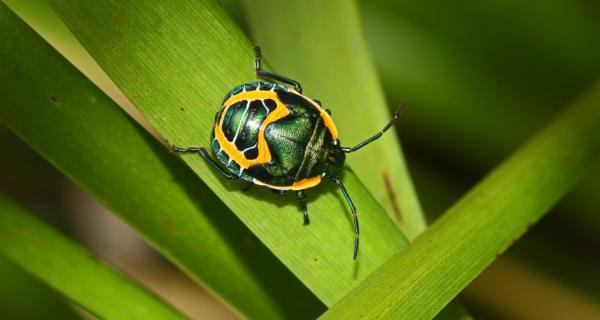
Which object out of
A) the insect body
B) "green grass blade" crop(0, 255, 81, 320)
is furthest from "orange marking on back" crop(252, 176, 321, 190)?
"green grass blade" crop(0, 255, 81, 320)

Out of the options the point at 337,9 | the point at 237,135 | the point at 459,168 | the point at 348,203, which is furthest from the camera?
the point at 459,168

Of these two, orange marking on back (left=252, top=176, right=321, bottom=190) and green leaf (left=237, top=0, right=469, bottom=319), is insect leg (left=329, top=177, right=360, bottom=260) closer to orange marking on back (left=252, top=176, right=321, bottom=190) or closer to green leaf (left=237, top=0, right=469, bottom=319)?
orange marking on back (left=252, top=176, right=321, bottom=190)

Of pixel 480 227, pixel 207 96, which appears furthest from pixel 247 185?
pixel 480 227

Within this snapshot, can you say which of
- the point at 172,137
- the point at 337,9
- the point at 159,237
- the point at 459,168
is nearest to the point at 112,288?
the point at 159,237

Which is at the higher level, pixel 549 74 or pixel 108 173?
pixel 108 173

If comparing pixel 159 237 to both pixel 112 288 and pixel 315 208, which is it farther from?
pixel 315 208
